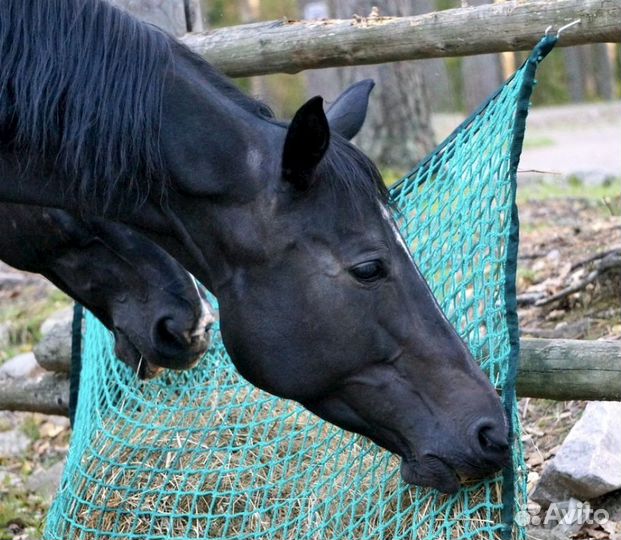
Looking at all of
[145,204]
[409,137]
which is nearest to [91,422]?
[145,204]

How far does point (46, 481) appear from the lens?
4.85 m

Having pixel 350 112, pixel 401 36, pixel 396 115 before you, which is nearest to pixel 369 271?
pixel 350 112

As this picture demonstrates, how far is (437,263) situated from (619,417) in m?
0.92

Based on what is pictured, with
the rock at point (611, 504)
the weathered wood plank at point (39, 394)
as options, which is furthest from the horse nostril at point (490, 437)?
the weathered wood plank at point (39, 394)

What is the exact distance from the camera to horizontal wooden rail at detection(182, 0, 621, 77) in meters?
3.46

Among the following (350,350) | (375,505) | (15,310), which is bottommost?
(15,310)

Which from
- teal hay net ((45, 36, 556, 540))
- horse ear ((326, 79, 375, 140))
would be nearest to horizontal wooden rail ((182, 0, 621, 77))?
teal hay net ((45, 36, 556, 540))

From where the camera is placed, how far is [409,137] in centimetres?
917

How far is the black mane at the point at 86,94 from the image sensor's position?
8.76 feet

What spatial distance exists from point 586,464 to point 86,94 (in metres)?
1.98

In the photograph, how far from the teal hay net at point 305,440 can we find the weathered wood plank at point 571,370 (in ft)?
0.73

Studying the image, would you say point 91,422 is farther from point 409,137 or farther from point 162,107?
point 409,137

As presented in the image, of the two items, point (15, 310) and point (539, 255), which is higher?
point (539, 255)

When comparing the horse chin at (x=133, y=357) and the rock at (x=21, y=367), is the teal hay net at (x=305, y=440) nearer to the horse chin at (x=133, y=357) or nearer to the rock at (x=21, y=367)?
the horse chin at (x=133, y=357)
